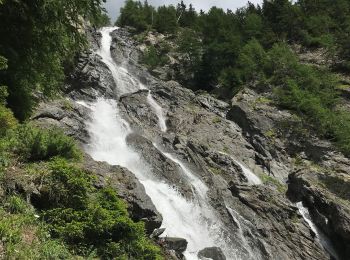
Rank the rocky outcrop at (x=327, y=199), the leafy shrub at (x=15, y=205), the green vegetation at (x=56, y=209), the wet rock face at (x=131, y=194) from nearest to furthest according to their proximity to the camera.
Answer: the green vegetation at (x=56, y=209)
the leafy shrub at (x=15, y=205)
the wet rock face at (x=131, y=194)
the rocky outcrop at (x=327, y=199)

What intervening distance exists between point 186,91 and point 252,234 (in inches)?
982

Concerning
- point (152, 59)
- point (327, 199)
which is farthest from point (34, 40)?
point (152, 59)

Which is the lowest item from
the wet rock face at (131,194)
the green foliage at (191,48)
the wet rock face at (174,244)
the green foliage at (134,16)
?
the wet rock face at (174,244)

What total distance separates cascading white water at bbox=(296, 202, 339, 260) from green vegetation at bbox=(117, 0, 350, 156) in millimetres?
10063

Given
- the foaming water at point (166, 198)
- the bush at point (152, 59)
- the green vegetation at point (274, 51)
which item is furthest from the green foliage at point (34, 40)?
the bush at point (152, 59)

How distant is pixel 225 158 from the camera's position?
34.9m

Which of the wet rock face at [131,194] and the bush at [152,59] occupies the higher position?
the bush at [152,59]

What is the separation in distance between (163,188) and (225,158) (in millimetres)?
10011

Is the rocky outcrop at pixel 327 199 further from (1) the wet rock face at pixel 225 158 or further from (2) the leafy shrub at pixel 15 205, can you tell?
(2) the leafy shrub at pixel 15 205

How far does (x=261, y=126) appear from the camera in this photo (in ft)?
141

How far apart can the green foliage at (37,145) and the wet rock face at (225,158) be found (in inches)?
72.7

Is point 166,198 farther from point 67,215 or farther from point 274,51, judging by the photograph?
point 274,51

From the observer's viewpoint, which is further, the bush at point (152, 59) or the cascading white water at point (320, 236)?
the bush at point (152, 59)

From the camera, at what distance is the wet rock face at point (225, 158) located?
81.2 ft
